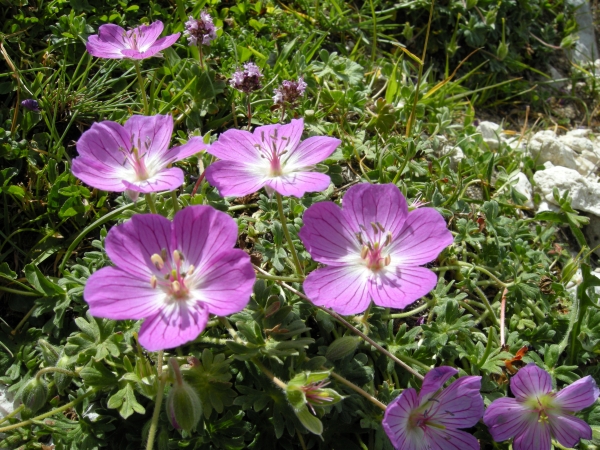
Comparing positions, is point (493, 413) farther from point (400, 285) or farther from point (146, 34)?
point (146, 34)

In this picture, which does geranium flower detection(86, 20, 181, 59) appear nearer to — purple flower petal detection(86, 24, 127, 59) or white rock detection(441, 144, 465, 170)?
purple flower petal detection(86, 24, 127, 59)

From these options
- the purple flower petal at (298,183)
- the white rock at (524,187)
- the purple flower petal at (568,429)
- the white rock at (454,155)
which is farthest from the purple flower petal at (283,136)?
the white rock at (524,187)

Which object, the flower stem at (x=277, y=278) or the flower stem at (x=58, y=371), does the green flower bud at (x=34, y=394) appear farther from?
the flower stem at (x=277, y=278)

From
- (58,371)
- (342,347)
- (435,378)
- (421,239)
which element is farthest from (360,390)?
(58,371)

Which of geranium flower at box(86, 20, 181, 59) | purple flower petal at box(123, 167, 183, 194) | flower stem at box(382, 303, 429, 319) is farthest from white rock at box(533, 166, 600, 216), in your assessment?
purple flower petal at box(123, 167, 183, 194)

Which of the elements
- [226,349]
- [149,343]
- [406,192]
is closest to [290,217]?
[406,192]

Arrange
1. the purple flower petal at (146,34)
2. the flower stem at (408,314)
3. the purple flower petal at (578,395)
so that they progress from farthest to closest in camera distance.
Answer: the purple flower petal at (146,34) → the flower stem at (408,314) → the purple flower petal at (578,395)

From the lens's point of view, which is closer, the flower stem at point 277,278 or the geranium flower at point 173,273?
the geranium flower at point 173,273
